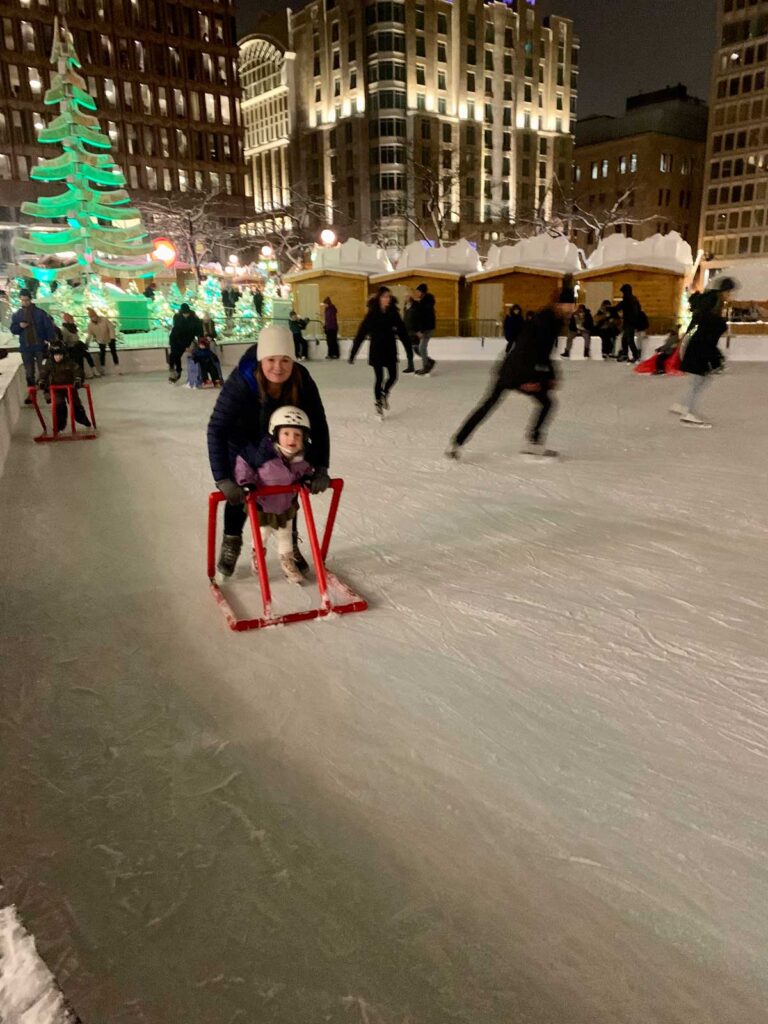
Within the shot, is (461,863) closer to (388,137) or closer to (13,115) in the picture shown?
(13,115)

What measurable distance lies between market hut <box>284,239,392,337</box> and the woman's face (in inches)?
755

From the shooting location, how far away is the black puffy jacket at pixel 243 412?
312 cm

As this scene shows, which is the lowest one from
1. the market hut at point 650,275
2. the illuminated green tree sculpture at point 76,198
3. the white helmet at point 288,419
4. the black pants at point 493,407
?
the black pants at point 493,407

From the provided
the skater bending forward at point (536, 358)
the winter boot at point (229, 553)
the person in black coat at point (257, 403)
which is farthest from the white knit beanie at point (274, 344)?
the skater bending forward at point (536, 358)

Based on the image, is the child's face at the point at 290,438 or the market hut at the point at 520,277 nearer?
the child's face at the point at 290,438

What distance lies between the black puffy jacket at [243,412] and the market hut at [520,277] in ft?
58.4

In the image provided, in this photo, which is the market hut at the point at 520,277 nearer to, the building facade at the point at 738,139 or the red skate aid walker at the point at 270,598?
the red skate aid walker at the point at 270,598

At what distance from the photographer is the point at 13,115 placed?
2112 inches

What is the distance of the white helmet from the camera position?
3039 mm

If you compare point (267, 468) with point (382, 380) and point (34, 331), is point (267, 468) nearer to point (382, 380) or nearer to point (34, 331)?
point (382, 380)

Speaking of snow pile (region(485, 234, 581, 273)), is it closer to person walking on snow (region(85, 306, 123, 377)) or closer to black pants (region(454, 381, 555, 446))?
person walking on snow (region(85, 306, 123, 377))

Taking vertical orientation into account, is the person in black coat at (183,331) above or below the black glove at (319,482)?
above

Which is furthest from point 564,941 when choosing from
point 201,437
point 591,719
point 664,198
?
point 664,198

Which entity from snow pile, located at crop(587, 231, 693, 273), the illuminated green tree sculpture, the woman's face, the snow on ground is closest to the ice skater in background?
the woman's face
